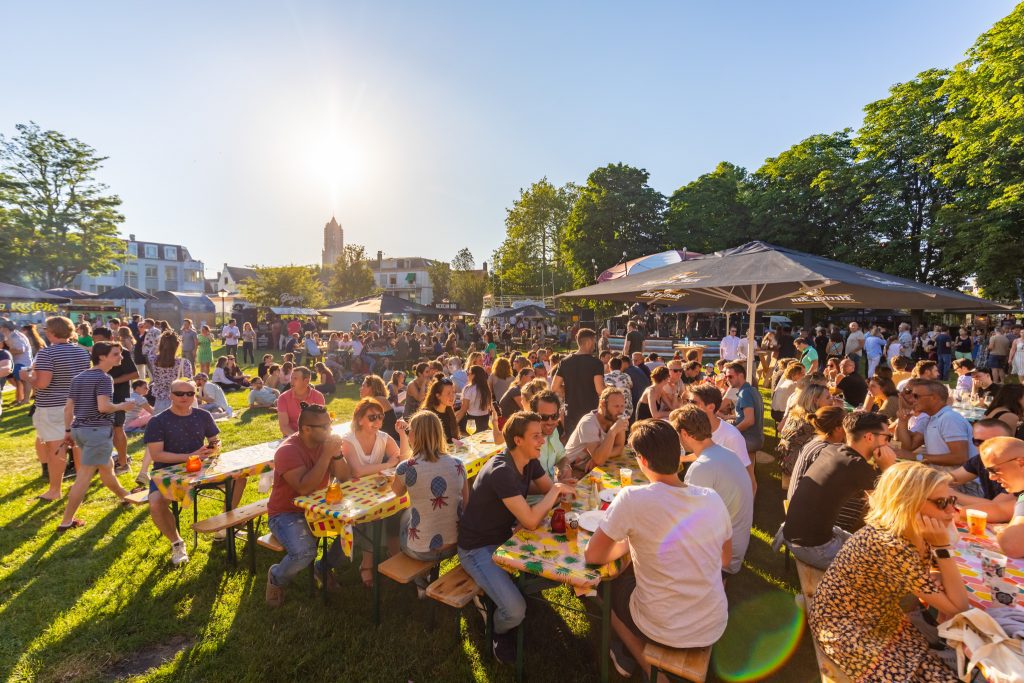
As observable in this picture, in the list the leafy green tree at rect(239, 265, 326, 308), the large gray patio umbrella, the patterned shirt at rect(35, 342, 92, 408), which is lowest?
the patterned shirt at rect(35, 342, 92, 408)

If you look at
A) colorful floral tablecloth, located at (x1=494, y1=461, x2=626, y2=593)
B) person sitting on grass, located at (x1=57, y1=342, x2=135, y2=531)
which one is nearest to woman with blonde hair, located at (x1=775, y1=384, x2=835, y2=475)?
colorful floral tablecloth, located at (x1=494, y1=461, x2=626, y2=593)

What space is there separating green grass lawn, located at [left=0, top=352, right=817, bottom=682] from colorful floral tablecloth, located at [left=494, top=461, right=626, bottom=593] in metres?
0.92

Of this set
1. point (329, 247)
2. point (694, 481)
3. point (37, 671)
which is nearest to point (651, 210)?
point (694, 481)

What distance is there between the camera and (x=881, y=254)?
902 inches

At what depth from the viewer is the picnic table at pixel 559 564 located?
104 inches

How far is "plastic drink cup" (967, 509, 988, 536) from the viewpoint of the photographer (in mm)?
3109

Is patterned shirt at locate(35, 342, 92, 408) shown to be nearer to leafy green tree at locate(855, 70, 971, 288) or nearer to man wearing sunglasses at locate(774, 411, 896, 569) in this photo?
man wearing sunglasses at locate(774, 411, 896, 569)

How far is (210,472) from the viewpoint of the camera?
4.20m

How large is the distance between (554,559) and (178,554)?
3.71 metres

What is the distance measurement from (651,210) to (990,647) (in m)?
32.4

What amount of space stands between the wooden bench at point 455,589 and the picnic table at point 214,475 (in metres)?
2.27

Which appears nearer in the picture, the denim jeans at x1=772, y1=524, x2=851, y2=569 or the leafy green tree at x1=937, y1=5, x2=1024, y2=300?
the denim jeans at x1=772, y1=524, x2=851, y2=569

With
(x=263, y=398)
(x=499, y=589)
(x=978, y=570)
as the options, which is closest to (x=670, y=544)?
(x=499, y=589)

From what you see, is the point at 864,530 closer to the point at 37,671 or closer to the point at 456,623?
the point at 456,623
